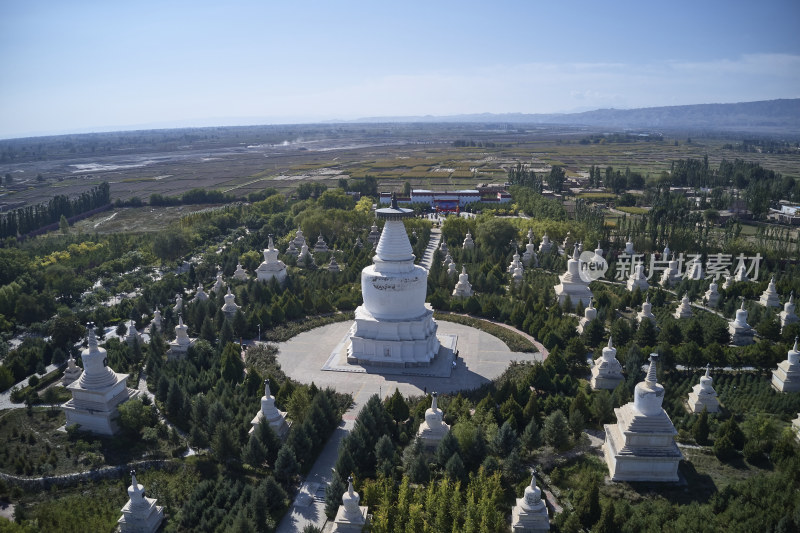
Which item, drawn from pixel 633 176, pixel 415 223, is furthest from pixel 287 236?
pixel 633 176

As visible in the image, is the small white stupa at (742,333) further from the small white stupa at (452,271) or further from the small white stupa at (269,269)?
the small white stupa at (269,269)

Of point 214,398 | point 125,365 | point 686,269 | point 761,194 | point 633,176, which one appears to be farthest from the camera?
point 633,176

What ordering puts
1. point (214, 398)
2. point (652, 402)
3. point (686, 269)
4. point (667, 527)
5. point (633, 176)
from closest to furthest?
point (667, 527), point (652, 402), point (214, 398), point (686, 269), point (633, 176)

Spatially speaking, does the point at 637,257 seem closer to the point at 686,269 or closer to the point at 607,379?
the point at 686,269

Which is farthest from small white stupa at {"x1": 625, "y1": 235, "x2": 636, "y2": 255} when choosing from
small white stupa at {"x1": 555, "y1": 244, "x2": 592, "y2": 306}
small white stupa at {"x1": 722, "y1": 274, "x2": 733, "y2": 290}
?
small white stupa at {"x1": 555, "y1": 244, "x2": 592, "y2": 306}

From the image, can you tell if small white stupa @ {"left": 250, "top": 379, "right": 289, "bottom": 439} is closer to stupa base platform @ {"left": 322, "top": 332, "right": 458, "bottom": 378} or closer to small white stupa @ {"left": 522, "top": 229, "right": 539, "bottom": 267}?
stupa base platform @ {"left": 322, "top": 332, "right": 458, "bottom": 378}

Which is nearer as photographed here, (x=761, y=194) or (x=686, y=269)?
(x=686, y=269)

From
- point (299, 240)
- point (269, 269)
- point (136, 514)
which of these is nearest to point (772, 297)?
point (269, 269)
